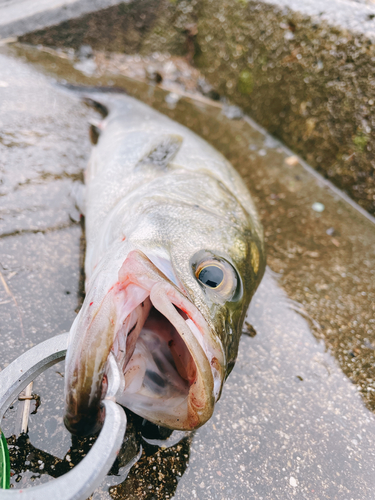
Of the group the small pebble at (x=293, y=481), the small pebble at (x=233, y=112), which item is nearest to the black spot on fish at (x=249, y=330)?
the small pebble at (x=293, y=481)

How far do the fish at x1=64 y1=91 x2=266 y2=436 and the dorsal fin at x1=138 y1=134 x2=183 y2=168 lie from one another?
1 cm

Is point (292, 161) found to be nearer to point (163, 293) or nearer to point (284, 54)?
point (284, 54)

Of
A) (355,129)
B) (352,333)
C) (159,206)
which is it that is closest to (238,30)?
(355,129)

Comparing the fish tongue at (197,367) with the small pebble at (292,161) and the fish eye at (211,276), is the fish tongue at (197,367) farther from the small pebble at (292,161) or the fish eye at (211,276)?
the small pebble at (292,161)

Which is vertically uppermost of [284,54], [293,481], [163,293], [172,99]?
[284,54]

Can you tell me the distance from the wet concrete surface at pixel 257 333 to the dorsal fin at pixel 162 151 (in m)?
0.71

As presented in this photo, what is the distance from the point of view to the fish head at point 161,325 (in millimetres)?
1180

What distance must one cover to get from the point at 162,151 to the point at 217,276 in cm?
131

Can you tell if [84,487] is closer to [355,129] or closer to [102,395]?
[102,395]

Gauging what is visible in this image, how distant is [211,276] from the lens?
1525 millimetres

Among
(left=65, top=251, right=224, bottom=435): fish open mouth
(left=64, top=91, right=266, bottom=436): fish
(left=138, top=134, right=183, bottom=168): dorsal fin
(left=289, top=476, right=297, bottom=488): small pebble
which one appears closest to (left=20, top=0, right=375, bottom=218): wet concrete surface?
(left=64, top=91, right=266, bottom=436): fish

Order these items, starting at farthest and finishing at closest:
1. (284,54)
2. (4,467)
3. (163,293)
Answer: (284,54)
(163,293)
(4,467)

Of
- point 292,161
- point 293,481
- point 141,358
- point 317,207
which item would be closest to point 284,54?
point 292,161

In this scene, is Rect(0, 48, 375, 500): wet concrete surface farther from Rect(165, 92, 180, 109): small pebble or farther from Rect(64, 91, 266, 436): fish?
Rect(165, 92, 180, 109): small pebble
